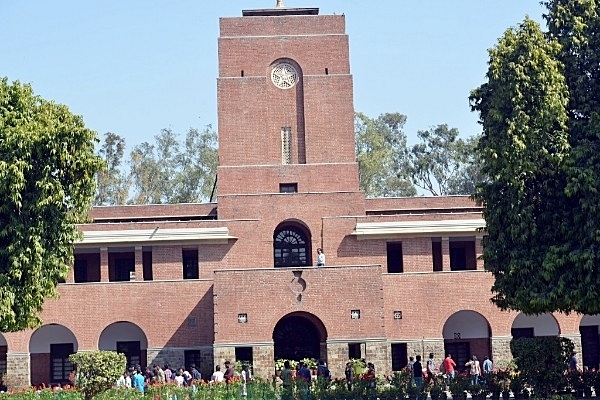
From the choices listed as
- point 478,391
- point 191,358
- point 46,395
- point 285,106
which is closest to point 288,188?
point 285,106

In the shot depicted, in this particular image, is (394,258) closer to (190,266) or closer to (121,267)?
(190,266)

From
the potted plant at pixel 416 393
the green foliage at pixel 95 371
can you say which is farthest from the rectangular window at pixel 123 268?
the green foliage at pixel 95 371

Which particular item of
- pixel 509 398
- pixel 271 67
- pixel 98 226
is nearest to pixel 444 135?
pixel 271 67

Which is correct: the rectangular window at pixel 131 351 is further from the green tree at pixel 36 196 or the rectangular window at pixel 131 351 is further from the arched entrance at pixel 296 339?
the green tree at pixel 36 196

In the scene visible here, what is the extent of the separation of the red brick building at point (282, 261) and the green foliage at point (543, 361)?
36.0 feet

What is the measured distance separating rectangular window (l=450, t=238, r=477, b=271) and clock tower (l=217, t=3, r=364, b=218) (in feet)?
14.3

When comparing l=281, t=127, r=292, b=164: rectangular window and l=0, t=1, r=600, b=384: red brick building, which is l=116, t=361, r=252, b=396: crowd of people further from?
l=281, t=127, r=292, b=164: rectangular window

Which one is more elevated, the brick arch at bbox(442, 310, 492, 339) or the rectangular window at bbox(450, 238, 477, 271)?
the rectangular window at bbox(450, 238, 477, 271)

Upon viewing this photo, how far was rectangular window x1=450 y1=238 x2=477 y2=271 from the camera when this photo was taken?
43.8 meters

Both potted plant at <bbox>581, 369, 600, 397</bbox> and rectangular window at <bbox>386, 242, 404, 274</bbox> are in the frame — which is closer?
potted plant at <bbox>581, 369, 600, 397</bbox>

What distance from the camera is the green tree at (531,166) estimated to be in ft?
90.2

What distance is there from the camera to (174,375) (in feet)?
132

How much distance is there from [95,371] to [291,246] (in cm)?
1862

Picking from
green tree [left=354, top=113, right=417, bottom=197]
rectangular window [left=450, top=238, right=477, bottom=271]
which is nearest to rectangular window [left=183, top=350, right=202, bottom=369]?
rectangular window [left=450, top=238, right=477, bottom=271]
